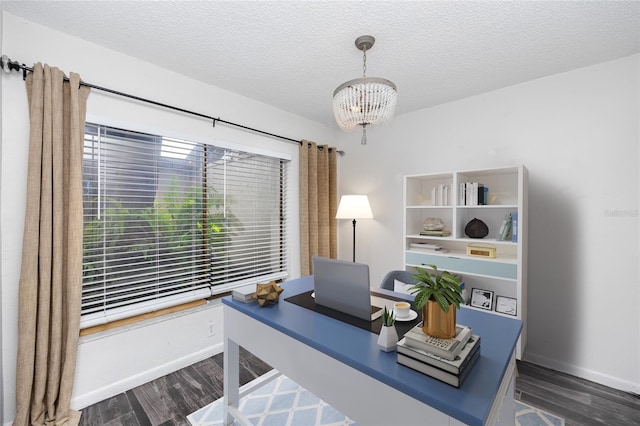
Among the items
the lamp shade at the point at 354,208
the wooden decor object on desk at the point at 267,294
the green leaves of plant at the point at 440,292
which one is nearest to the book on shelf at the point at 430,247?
the lamp shade at the point at 354,208

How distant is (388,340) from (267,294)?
737 millimetres

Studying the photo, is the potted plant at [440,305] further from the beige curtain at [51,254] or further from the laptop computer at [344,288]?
the beige curtain at [51,254]

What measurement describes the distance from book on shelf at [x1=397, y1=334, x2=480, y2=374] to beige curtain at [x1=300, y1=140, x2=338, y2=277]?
2.33m

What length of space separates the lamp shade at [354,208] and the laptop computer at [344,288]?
5.50ft

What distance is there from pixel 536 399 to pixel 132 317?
3012 mm

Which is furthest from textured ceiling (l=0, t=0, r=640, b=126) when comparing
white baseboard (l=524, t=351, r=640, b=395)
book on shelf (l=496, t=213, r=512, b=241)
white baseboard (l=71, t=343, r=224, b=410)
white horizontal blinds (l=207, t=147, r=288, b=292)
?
white baseboard (l=524, t=351, r=640, b=395)

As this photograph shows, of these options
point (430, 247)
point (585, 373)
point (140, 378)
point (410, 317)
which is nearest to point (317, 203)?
point (430, 247)

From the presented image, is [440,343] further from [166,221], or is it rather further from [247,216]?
[247,216]

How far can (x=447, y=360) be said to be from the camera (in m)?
0.89

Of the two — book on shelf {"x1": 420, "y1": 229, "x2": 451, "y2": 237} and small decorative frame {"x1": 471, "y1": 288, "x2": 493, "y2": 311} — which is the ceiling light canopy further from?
small decorative frame {"x1": 471, "y1": 288, "x2": 493, "y2": 311}

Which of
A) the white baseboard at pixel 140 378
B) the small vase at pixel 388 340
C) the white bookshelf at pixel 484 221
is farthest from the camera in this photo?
the white bookshelf at pixel 484 221

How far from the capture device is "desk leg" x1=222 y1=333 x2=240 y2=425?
5.61ft

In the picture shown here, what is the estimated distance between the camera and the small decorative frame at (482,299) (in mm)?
2566

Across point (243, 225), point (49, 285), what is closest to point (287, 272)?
point (243, 225)
